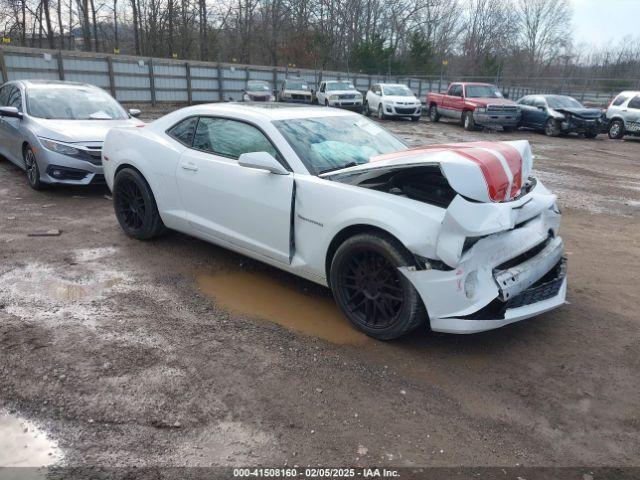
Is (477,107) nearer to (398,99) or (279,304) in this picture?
(398,99)

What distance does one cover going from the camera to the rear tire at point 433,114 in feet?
79.8

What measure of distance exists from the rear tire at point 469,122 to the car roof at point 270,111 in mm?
17409

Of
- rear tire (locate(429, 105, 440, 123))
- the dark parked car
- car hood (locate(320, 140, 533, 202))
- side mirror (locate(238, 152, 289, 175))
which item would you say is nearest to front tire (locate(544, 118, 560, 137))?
the dark parked car

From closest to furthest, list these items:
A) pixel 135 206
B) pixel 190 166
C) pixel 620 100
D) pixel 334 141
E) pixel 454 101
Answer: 1. pixel 334 141
2. pixel 190 166
3. pixel 135 206
4. pixel 620 100
5. pixel 454 101

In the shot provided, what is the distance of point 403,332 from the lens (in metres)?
3.47

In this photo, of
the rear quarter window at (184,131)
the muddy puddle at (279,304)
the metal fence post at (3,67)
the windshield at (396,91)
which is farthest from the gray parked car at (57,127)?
the windshield at (396,91)

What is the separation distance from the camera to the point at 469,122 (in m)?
21.3

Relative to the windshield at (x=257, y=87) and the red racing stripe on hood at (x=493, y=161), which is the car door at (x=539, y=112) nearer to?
the windshield at (x=257, y=87)

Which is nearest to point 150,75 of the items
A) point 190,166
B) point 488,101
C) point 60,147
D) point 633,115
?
point 488,101

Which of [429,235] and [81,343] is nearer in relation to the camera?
[429,235]

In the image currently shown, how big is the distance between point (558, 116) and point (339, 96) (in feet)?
33.1

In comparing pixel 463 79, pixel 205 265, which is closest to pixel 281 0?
pixel 463 79

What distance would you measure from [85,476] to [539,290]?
3.04m

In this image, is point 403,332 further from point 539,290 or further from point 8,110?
point 8,110
